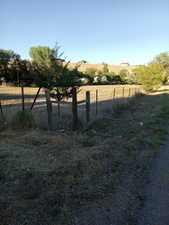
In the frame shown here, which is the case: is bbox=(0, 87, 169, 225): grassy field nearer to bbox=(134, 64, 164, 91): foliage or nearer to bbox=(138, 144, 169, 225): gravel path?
bbox=(138, 144, 169, 225): gravel path

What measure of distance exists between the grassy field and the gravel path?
147 mm

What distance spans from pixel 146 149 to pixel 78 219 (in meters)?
3.22

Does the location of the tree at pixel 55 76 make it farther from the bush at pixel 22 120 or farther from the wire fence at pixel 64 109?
the bush at pixel 22 120

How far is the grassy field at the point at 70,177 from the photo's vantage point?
2.35m

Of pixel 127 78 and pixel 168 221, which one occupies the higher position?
pixel 127 78

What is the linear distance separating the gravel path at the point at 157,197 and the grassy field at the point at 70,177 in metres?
0.15

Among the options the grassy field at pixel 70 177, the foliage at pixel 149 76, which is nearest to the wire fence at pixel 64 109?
the grassy field at pixel 70 177

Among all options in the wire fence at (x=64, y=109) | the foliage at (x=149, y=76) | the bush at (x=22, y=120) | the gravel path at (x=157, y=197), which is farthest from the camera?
the foliage at (x=149, y=76)

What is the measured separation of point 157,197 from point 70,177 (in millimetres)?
1519

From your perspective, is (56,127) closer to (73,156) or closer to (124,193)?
(73,156)

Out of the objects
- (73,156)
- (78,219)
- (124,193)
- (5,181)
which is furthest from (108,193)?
(5,181)

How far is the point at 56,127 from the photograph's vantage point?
655cm

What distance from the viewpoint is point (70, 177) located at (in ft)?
10.4

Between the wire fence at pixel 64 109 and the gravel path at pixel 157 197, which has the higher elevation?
the wire fence at pixel 64 109
